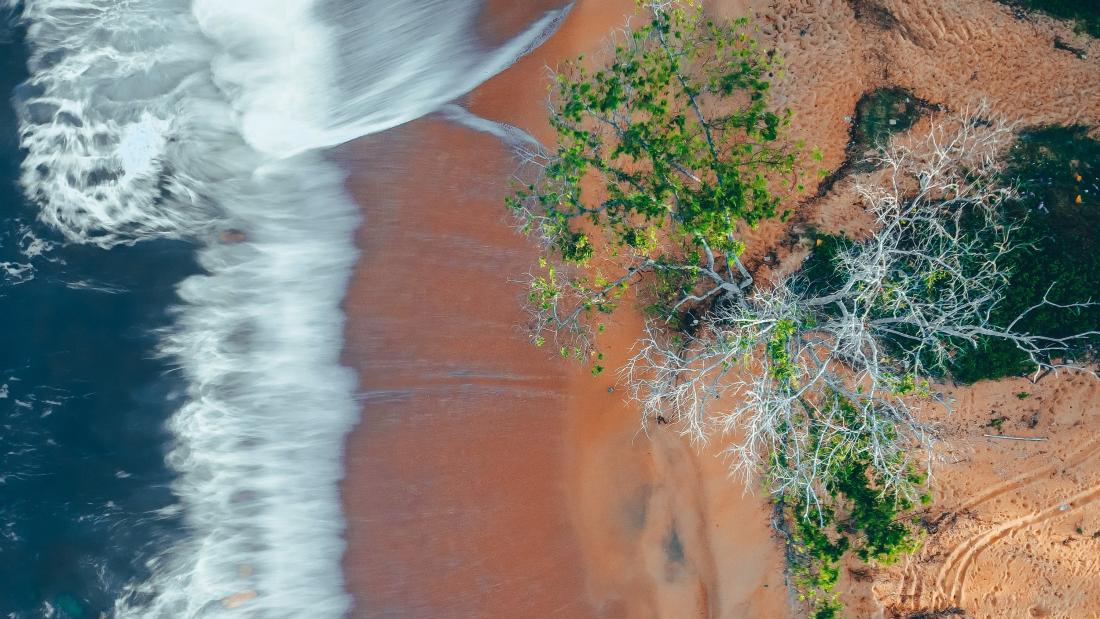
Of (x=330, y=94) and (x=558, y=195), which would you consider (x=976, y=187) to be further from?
(x=330, y=94)

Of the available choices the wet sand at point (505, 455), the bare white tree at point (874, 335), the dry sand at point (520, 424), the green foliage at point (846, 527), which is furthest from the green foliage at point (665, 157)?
the green foliage at point (846, 527)

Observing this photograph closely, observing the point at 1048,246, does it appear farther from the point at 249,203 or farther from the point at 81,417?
the point at 81,417

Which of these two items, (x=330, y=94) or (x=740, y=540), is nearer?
(x=740, y=540)

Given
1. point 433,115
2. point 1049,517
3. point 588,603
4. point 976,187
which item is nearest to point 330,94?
point 433,115

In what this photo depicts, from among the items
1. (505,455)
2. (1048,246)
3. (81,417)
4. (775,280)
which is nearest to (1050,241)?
(1048,246)

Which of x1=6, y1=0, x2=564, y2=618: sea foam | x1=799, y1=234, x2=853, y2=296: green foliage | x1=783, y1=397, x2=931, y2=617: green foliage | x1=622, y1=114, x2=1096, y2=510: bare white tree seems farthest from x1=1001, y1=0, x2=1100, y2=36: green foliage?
x1=6, y1=0, x2=564, y2=618: sea foam

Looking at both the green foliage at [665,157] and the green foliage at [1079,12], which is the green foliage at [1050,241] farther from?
the green foliage at [665,157]
